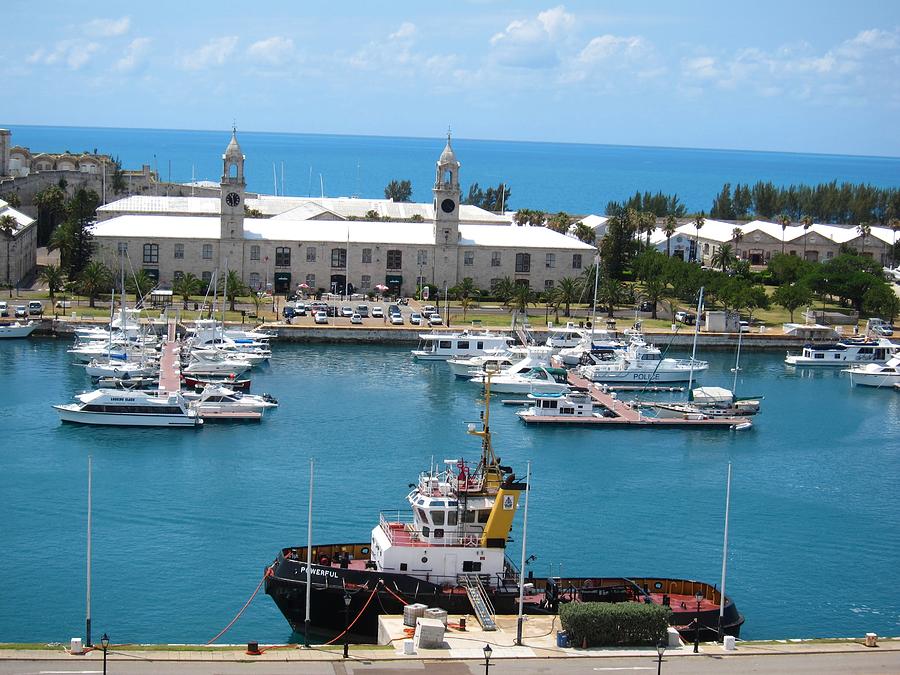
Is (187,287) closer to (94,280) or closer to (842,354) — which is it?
(94,280)

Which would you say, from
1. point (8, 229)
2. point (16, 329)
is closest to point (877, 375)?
point (16, 329)

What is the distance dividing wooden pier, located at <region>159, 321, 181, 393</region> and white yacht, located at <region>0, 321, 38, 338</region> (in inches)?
318

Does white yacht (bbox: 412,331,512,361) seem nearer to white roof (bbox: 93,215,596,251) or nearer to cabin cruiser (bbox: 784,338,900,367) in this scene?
white roof (bbox: 93,215,596,251)

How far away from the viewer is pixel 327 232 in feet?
309

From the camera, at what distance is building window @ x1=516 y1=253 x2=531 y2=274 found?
94.9 metres

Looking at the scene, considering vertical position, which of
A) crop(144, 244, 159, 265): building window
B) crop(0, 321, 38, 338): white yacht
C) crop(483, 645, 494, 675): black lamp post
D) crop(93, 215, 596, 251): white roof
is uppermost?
crop(93, 215, 596, 251): white roof

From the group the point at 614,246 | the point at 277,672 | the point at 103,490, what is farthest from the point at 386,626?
the point at 614,246

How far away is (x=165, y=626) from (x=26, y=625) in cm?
359

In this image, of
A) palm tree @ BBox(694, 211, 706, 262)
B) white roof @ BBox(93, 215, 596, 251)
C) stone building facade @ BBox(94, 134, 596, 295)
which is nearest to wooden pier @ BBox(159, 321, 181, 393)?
stone building facade @ BBox(94, 134, 596, 295)

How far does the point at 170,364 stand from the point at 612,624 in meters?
43.5

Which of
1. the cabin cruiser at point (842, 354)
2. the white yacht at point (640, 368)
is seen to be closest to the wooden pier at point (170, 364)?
the white yacht at point (640, 368)

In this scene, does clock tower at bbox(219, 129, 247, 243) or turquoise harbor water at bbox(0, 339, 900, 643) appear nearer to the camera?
turquoise harbor water at bbox(0, 339, 900, 643)

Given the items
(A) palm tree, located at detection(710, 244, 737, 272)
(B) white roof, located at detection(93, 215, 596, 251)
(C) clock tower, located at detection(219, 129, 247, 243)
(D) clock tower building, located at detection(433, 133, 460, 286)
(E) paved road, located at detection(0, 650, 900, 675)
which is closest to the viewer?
(E) paved road, located at detection(0, 650, 900, 675)

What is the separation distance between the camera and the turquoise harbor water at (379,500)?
38250 millimetres
